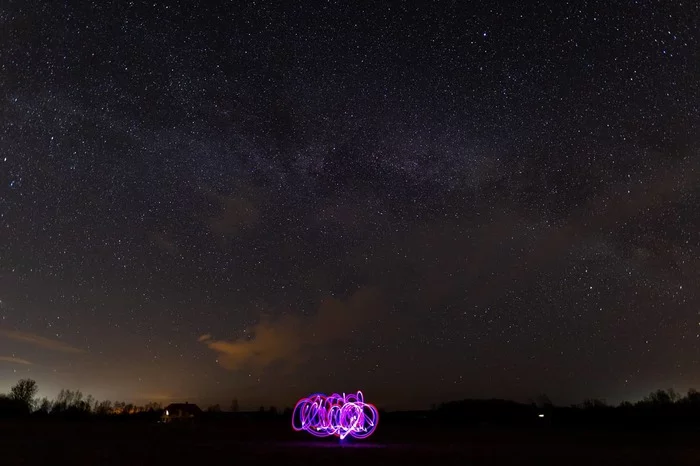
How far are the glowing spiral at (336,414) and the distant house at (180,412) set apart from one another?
48924mm

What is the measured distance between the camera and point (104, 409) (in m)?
88.2

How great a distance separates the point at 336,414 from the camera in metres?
30.3

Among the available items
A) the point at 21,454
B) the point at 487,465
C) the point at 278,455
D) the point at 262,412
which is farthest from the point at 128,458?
the point at 262,412

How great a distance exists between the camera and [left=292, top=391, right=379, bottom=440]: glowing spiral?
98.6 ft

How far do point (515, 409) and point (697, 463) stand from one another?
77694 millimetres

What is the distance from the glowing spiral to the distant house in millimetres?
48924

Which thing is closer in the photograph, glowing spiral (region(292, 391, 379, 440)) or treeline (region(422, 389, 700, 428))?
glowing spiral (region(292, 391, 379, 440))

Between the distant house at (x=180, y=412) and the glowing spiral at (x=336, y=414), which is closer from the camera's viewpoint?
the glowing spiral at (x=336, y=414)

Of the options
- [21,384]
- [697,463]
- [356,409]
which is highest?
[21,384]

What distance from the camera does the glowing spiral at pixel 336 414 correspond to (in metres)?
30.1

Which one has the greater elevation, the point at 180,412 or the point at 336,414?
the point at 180,412

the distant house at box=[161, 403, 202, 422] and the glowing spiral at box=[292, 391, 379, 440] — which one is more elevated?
the distant house at box=[161, 403, 202, 422]

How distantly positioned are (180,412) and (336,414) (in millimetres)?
56783

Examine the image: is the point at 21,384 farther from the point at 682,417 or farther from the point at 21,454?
the point at 682,417
